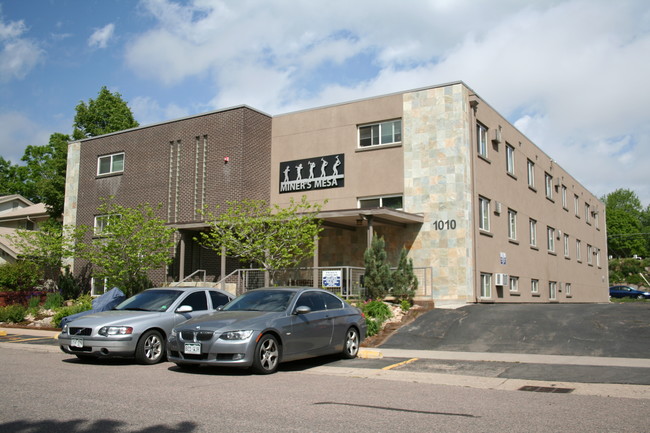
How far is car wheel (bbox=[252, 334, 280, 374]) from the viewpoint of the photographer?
9805 mm

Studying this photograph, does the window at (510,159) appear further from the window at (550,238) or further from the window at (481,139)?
the window at (550,238)

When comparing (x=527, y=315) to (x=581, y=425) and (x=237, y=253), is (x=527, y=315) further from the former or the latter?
(x=581, y=425)

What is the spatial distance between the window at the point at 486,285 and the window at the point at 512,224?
3446 millimetres

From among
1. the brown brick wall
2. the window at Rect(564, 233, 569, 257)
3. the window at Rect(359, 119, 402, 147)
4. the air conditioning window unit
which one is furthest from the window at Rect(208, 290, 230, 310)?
the window at Rect(564, 233, 569, 257)

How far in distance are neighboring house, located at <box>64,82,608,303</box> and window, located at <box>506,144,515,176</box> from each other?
88mm

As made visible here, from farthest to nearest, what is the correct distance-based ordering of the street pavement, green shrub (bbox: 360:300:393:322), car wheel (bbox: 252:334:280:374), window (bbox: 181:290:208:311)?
green shrub (bbox: 360:300:393:322), window (bbox: 181:290:208:311), car wheel (bbox: 252:334:280:374), the street pavement

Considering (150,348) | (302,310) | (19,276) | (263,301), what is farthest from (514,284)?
(19,276)

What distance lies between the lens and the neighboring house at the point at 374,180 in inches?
833

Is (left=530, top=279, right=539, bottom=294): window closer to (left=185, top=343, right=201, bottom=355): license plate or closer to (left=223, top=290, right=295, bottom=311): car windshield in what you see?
→ (left=223, top=290, right=295, bottom=311): car windshield

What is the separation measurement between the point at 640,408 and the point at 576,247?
Answer: 30.5 metres

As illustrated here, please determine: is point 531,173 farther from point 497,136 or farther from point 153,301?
point 153,301

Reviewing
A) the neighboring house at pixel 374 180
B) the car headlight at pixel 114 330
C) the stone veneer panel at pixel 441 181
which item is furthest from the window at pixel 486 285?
the car headlight at pixel 114 330

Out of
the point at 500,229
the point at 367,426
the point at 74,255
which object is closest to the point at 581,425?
the point at 367,426

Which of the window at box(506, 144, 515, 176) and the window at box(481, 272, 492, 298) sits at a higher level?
the window at box(506, 144, 515, 176)
